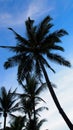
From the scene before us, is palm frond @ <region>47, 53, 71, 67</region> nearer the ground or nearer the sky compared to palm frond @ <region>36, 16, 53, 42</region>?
nearer the ground

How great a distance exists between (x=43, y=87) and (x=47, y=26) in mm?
11831

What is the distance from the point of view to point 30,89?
3681 centimetres

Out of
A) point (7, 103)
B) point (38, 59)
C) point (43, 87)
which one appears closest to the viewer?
point (38, 59)

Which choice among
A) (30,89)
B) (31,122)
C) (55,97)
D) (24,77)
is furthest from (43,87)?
(55,97)

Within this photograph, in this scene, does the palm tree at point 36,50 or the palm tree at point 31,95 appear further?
the palm tree at point 31,95

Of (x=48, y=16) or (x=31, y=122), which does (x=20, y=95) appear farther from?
(x=48, y=16)

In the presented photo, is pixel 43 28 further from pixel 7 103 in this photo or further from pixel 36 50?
pixel 7 103

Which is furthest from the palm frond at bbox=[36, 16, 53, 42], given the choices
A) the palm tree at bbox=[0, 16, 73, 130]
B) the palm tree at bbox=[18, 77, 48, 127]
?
the palm tree at bbox=[18, 77, 48, 127]

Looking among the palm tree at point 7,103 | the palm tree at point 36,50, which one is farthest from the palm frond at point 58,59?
the palm tree at point 7,103

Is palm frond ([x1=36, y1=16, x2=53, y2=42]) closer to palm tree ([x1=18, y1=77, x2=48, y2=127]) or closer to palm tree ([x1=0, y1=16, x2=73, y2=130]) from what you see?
palm tree ([x1=0, y1=16, x2=73, y2=130])

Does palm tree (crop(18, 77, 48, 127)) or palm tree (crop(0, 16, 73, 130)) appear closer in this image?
palm tree (crop(0, 16, 73, 130))

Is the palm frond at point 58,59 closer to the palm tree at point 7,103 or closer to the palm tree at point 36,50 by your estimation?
the palm tree at point 36,50

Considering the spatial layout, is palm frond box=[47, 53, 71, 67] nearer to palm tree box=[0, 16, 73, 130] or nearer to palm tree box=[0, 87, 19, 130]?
palm tree box=[0, 16, 73, 130]

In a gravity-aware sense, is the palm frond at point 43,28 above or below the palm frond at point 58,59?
above
